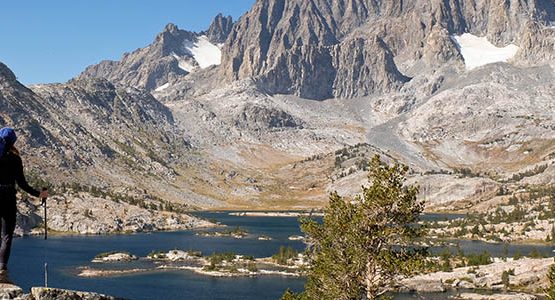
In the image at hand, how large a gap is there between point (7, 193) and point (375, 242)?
88.6 ft

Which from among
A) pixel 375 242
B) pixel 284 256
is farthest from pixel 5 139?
pixel 284 256

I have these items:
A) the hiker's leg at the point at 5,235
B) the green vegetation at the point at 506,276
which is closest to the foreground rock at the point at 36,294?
the hiker's leg at the point at 5,235

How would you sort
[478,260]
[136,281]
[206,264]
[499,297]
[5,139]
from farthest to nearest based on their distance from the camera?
1. [206,264]
2. [478,260]
3. [136,281]
4. [499,297]
5. [5,139]

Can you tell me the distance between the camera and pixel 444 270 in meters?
140

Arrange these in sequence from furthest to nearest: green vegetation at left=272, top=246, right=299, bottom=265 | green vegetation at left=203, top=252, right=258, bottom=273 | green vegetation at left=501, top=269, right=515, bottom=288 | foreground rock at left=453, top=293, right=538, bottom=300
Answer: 1. green vegetation at left=272, top=246, right=299, bottom=265
2. green vegetation at left=203, top=252, right=258, bottom=273
3. green vegetation at left=501, top=269, right=515, bottom=288
4. foreground rock at left=453, top=293, right=538, bottom=300

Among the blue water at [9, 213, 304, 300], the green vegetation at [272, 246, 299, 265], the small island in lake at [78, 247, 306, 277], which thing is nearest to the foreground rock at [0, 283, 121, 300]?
the blue water at [9, 213, 304, 300]

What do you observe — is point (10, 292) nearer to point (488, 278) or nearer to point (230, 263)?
point (488, 278)

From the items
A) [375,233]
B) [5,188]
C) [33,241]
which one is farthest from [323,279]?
[33,241]

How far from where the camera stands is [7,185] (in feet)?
53.6

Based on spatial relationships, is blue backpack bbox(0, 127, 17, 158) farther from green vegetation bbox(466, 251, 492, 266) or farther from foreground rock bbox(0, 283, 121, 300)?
green vegetation bbox(466, 251, 492, 266)

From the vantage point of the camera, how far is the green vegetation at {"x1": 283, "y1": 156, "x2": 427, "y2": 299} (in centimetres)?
3834

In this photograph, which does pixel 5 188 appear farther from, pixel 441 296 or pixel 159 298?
pixel 441 296

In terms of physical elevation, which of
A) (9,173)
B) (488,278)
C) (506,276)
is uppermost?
(9,173)

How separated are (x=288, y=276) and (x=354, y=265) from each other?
99574 mm
